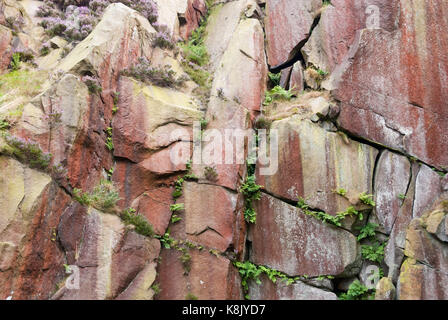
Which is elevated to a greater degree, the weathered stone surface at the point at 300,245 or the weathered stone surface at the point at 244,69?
the weathered stone surface at the point at 244,69

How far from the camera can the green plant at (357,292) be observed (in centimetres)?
907

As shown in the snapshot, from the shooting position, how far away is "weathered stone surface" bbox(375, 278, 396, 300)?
27.5ft

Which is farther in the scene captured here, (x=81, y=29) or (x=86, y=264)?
(x=81, y=29)

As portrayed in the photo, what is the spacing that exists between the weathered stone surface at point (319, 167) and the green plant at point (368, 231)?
723mm

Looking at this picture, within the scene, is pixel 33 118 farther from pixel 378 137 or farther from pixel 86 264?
pixel 378 137

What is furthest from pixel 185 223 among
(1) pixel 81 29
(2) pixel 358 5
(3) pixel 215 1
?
(3) pixel 215 1

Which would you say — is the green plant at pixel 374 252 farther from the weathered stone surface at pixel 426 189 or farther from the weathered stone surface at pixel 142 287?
the weathered stone surface at pixel 142 287

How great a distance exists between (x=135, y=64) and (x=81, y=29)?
9.08ft

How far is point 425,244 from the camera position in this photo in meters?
8.52

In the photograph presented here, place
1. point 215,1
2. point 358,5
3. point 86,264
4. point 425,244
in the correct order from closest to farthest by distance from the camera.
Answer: point 86,264 → point 425,244 → point 358,5 → point 215,1

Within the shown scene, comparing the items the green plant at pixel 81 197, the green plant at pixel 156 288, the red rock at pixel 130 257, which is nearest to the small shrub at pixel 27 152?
the green plant at pixel 81 197

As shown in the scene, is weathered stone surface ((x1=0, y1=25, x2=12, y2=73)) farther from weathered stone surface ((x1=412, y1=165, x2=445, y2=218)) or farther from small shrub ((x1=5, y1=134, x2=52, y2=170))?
weathered stone surface ((x1=412, y1=165, x2=445, y2=218))

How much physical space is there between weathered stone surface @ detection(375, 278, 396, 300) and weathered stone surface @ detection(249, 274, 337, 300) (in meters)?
1.09

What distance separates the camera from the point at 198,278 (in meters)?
8.74
